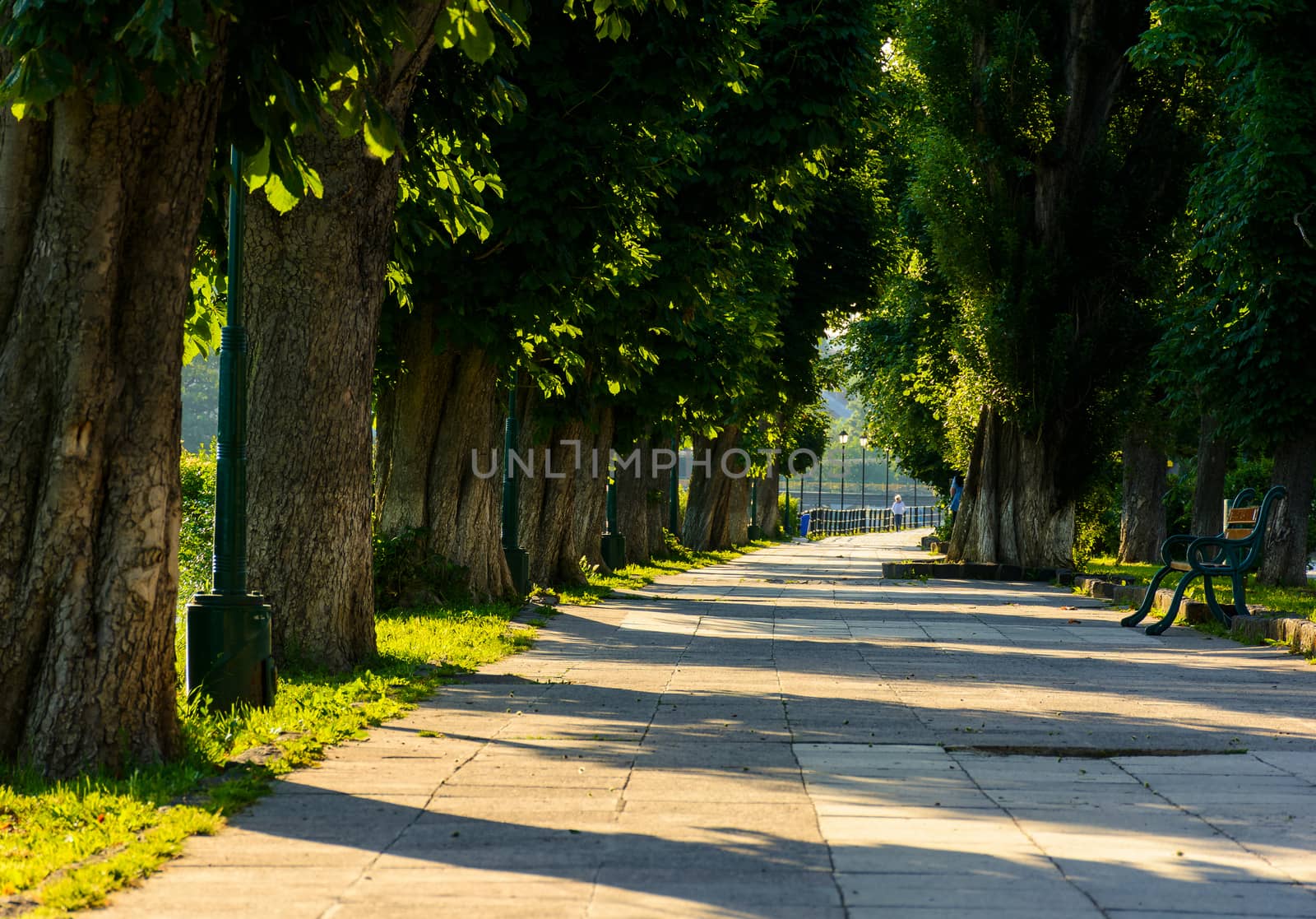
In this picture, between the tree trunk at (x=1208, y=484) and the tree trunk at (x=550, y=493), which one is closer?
the tree trunk at (x=550, y=493)

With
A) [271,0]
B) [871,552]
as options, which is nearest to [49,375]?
[271,0]

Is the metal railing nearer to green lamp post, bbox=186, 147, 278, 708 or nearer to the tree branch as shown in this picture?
the tree branch

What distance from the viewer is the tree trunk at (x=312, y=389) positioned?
36.7 feet

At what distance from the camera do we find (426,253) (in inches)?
593

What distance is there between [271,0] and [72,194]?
125 cm

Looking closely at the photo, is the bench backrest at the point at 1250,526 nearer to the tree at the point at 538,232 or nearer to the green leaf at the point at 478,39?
the tree at the point at 538,232

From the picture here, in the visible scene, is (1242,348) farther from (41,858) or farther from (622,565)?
(41,858)

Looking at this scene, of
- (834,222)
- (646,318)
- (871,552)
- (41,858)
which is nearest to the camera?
(41,858)

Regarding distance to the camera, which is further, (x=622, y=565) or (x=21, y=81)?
(x=622, y=565)

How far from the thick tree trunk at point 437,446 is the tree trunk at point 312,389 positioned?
470 centimetres

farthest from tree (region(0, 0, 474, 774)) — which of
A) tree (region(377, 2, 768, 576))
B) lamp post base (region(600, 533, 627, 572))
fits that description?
lamp post base (region(600, 533, 627, 572))

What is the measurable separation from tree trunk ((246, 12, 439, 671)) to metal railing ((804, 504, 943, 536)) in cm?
5087

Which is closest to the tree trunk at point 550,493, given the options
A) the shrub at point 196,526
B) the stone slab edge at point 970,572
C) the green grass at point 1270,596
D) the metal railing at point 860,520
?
the shrub at point 196,526

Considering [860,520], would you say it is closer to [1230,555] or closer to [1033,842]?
[1230,555]
